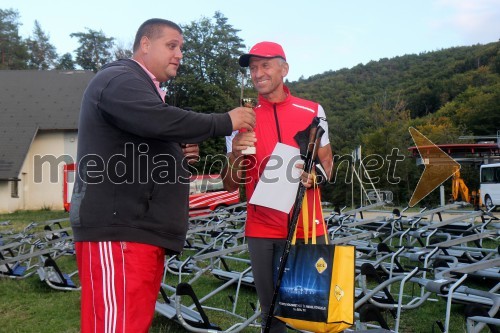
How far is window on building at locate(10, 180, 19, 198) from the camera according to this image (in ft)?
92.4

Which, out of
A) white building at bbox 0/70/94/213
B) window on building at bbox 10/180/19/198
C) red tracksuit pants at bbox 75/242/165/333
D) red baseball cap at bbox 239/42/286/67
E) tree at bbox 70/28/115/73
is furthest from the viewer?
tree at bbox 70/28/115/73

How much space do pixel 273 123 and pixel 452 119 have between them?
5081 centimetres

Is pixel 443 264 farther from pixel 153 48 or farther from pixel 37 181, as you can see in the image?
pixel 37 181

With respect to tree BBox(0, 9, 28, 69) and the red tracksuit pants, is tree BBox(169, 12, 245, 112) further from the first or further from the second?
the red tracksuit pants

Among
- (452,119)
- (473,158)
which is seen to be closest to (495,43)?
(452,119)

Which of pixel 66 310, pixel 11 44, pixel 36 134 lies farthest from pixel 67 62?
pixel 66 310

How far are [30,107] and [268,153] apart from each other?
3188 cm

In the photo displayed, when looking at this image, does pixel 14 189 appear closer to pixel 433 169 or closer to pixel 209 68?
pixel 209 68

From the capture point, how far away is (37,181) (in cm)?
2955

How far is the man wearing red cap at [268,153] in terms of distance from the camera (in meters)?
2.74

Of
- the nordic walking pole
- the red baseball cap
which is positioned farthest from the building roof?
the nordic walking pole

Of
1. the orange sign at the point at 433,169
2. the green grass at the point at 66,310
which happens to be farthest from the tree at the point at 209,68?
the green grass at the point at 66,310

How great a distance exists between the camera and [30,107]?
31781mm

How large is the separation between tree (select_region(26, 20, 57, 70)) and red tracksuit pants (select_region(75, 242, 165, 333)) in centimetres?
6184
